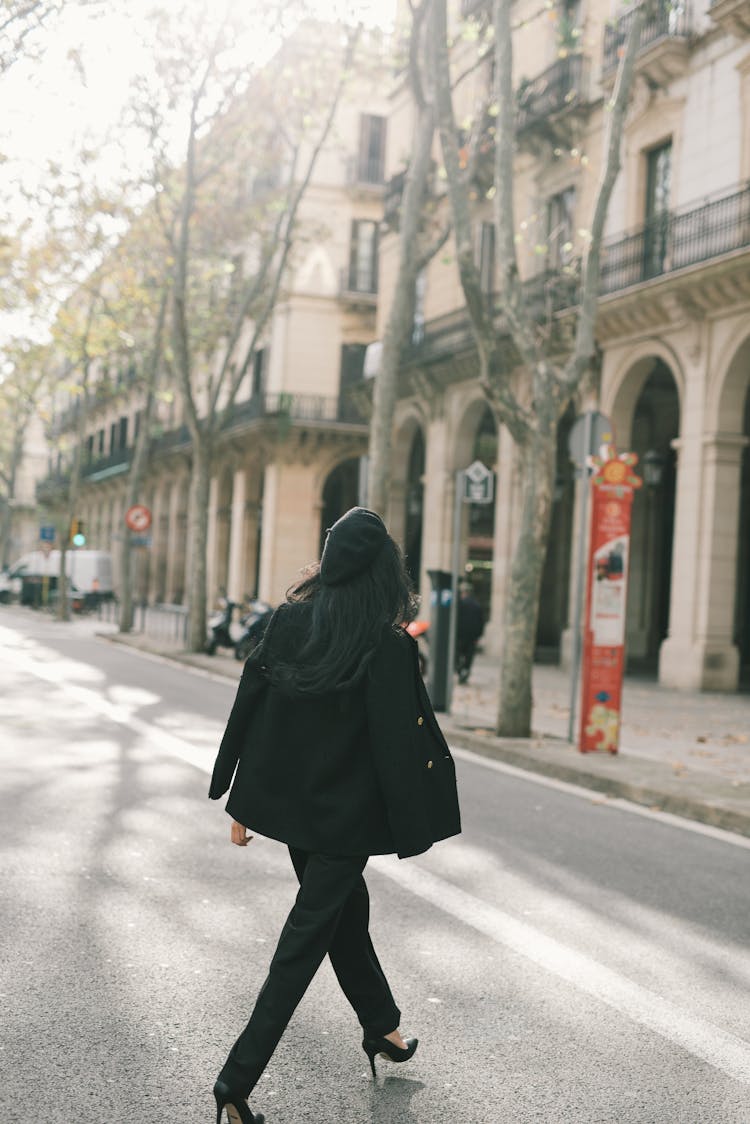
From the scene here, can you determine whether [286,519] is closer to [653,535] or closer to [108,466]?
[653,535]

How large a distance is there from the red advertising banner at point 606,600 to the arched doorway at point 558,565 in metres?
15.8

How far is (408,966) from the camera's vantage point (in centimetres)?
483

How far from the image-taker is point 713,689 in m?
20.3

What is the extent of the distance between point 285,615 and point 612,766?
7.23 metres

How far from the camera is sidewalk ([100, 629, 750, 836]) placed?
354 inches

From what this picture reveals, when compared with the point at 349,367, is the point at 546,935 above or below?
below

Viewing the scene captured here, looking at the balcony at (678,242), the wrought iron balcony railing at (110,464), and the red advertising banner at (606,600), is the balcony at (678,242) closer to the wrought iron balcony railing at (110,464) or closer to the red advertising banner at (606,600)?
the red advertising banner at (606,600)

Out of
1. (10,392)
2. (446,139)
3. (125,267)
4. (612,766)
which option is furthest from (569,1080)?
(10,392)

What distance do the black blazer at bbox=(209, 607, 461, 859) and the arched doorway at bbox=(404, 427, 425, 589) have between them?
28.0 metres

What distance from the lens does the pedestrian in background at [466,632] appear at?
19.6 m

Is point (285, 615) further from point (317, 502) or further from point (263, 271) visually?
point (317, 502)

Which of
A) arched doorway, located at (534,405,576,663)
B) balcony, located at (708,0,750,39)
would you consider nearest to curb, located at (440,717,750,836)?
balcony, located at (708,0,750,39)

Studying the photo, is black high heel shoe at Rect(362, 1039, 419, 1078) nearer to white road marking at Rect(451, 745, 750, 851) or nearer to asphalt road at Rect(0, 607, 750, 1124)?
asphalt road at Rect(0, 607, 750, 1124)

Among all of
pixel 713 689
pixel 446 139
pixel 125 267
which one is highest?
pixel 125 267
